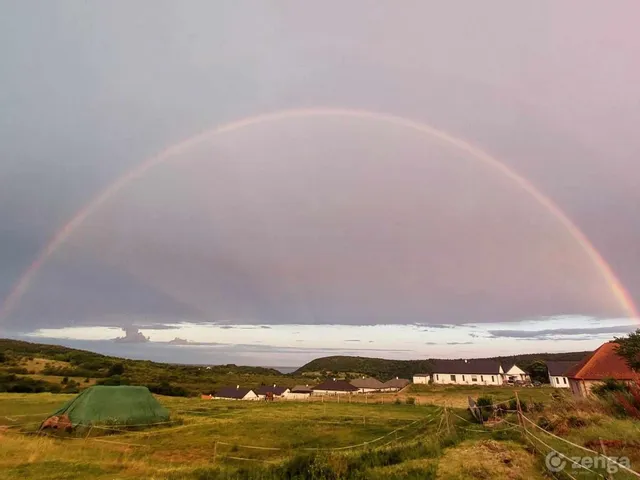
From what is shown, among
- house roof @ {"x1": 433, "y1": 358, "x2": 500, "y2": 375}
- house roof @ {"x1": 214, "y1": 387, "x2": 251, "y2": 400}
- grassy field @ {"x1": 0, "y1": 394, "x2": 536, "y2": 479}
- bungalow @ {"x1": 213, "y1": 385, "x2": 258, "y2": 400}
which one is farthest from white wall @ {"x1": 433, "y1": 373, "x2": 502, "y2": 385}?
grassy field @ {"x1": 0, "y1": 394, "x2": 536, "y2": 479}

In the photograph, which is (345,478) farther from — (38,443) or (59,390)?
(59,390)

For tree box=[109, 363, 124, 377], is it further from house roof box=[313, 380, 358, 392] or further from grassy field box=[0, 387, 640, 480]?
grassy field box=[0, 387, 640, 480]

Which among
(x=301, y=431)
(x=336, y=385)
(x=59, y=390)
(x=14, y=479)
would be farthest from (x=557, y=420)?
(x=336, y=385)

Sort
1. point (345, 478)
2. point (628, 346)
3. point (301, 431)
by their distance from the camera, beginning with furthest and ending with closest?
point (301, 431)
point (628, 346)
point (345, 478)

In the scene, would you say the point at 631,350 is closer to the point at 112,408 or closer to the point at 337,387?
the point at 112,408

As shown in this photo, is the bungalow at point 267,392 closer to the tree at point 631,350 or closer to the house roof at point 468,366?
the house roof at point 468,366

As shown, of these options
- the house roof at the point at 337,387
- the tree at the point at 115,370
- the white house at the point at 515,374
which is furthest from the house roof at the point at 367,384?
the tree at the point at 115,370
